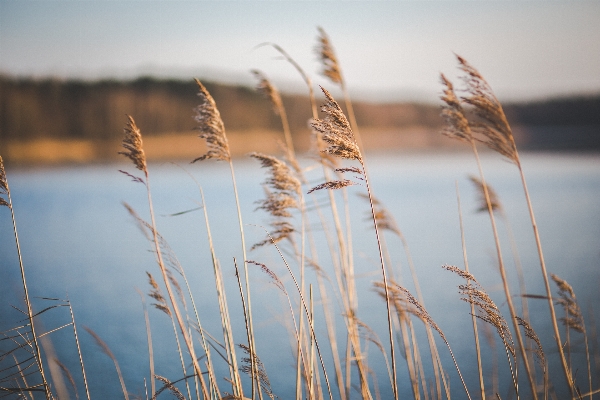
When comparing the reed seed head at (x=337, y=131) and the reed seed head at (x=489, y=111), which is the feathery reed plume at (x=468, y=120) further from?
the reed seed head at (x=337, y=131)

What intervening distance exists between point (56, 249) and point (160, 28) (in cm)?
411

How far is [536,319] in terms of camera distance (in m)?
4.93

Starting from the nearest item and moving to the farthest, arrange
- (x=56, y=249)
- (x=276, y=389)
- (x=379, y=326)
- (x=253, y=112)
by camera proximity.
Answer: (x=276, y=389)
(x=379, y=326)
(x=56, y=249)
(x=253, y=112)

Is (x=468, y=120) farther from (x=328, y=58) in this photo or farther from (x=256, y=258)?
(x=256, y=258)

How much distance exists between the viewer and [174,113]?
1417 cm

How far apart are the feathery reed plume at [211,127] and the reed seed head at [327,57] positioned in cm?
82

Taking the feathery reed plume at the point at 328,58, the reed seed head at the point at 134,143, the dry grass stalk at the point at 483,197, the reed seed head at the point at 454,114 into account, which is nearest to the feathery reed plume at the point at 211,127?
the reed seed head at the point at 134,143

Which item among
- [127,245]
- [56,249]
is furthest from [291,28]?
[56,249]

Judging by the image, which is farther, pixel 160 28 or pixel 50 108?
pixel 50 108

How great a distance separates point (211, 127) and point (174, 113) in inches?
524

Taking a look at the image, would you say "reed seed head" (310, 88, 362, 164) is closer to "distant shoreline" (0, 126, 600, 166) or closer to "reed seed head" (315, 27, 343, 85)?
"reed seed head" (315, 27, 343, 85)

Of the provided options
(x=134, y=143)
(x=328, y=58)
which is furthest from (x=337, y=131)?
(x=328, y=58)

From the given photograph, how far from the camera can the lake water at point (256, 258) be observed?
161 inches

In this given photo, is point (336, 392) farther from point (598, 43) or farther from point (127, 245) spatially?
point (598, 43)
